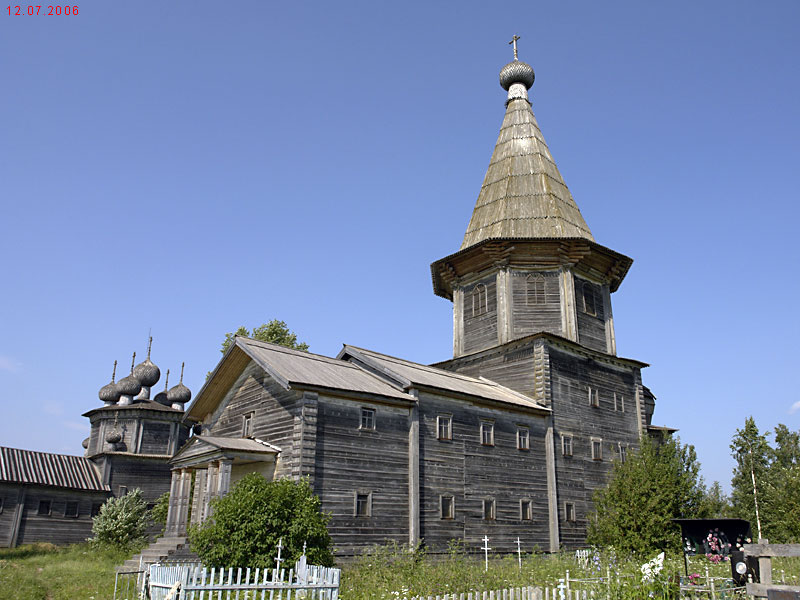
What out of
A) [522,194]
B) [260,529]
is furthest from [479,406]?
[522,194]

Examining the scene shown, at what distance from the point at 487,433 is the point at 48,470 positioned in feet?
86.9

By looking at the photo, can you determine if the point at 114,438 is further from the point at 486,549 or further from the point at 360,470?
the point at 486,549

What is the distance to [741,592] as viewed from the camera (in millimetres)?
11188

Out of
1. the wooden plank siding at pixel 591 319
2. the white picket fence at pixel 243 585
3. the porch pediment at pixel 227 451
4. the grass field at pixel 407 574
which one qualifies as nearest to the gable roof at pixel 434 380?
the wooden plank siding at pixel 591 319

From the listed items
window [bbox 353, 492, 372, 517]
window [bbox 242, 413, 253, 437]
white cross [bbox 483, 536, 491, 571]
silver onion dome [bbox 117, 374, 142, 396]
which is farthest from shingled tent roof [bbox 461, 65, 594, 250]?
silver onion dome [bbox 117, 374, 142, 396]

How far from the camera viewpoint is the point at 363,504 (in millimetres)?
20406

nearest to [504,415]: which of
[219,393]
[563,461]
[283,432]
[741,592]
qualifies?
[563,461]

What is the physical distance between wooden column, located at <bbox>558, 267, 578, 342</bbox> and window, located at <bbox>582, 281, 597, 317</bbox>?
1.05 metres

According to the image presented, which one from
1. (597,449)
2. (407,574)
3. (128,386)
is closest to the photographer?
(407,574)

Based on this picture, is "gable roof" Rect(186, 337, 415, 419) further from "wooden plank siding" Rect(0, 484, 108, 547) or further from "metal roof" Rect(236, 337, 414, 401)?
"wooden plank siding" Rect(0, 484, 108, 547)

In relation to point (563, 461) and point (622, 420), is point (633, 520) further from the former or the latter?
point (622, 420)

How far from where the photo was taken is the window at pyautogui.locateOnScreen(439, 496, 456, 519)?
2223 cm

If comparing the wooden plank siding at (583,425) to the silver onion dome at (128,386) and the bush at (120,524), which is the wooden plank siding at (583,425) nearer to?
the bush at (120,524)

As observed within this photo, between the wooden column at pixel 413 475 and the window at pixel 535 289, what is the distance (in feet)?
33.2
